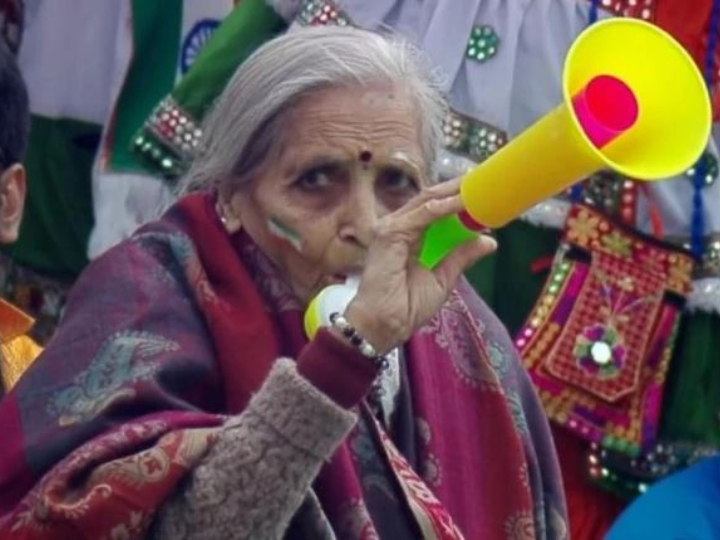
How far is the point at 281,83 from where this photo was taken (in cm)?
343

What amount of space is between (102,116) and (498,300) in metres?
0.84

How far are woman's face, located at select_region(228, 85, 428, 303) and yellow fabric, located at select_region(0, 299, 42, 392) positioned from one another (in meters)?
0.42

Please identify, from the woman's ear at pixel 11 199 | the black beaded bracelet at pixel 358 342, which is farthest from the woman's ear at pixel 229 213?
the black beaded bracelet at pixel 358 342

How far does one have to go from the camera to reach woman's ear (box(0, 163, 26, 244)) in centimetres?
359

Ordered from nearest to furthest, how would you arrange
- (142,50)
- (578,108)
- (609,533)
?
1. (578,108)
2. (609,533)
3. (142,50)

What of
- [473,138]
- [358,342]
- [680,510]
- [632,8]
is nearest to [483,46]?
[473,138]

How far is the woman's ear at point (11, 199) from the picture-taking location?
11.8 feet

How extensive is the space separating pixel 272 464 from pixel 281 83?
60 cm

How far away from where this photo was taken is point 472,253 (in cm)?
317

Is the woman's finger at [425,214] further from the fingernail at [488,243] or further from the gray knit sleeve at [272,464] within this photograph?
the gray knit sleeve at [272,464]

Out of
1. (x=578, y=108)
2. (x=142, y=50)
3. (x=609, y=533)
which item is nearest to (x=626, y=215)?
(x=609, y=533)

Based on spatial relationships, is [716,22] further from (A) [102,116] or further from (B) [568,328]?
(A) [102,116]

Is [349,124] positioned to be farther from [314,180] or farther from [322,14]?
[322,14]

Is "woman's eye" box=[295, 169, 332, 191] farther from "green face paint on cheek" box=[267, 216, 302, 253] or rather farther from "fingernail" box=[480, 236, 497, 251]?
"fingernail" box=[480, 236, 497, 251]
